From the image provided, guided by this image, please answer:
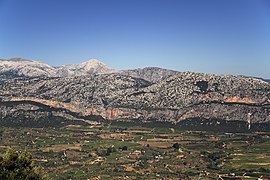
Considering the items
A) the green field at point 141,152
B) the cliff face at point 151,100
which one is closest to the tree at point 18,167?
the green field at point 141,152

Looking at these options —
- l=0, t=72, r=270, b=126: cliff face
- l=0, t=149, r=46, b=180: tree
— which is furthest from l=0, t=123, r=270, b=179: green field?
l=0, t=149, r=46, b=180: tree

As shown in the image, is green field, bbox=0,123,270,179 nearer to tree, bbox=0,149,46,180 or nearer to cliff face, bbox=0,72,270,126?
cliff face, bbox=0,72,270,126

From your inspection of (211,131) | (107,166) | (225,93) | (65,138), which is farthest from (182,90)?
(107,166)

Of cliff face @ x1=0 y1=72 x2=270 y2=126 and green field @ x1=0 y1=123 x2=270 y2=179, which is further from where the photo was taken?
cliff face @ x1=0 y1=72 x2=270 y2=126

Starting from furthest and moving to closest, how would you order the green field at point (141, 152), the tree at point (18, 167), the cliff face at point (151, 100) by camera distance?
the cliff face at point (151, 100)
the green field at point (141, 152)
the tree at point (18, 167)

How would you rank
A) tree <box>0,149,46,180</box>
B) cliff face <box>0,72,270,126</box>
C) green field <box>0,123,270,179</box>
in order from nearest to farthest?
tree <box>0,149,46,180</box> → green field <box>0,123,270,179</box> → cliff face <box>0,72,270,126</box>

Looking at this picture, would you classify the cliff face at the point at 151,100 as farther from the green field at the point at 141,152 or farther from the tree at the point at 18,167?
the tree at the point at 18,167
